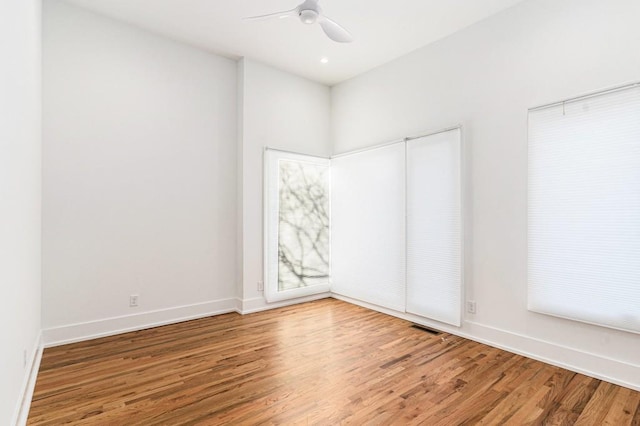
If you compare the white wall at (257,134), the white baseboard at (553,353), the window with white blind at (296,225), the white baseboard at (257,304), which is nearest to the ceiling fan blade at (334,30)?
the white wall at (257,134)

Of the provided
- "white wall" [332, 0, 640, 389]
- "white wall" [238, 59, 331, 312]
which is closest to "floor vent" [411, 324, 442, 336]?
"white wall" [332, 0, 640, 389]

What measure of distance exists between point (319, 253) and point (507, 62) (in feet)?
10.6

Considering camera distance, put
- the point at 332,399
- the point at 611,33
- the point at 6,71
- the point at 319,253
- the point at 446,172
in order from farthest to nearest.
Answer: the point at 319,253, the point at 446,172, the point at 611,33, the point at 332,399, the point at 6,71

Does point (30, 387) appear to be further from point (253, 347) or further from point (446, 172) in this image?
point (446, 172)

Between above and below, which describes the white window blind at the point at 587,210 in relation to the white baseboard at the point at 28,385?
above

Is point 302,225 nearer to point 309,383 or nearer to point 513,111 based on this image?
point 309,383

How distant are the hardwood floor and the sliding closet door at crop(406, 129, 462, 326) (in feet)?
1.33

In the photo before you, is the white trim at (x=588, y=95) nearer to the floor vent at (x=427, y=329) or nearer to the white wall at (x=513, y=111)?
the white wall at (x=513, y=111)

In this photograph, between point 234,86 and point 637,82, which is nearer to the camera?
point 637,82

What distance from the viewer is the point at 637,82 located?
2.34m

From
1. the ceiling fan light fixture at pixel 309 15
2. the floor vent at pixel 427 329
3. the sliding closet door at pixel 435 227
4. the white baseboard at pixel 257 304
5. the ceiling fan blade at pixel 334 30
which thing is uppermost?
the ceiling fan blade at pixel 334 30

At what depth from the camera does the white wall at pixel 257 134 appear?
163 inches

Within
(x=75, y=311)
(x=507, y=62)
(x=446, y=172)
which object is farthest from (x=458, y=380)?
(x=75, y=311)

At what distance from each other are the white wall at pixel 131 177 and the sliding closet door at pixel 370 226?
1540mm
